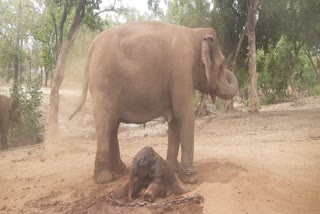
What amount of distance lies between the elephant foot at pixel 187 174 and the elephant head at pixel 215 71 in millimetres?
1345

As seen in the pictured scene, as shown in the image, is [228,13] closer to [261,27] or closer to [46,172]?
[261,27]

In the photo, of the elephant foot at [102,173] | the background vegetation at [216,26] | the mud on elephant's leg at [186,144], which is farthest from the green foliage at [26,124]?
the mud on elephant's leg at [186,144]

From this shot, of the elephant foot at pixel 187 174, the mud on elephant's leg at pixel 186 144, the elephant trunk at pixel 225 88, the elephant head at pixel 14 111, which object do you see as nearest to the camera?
the elephant foot at pixel 187 174

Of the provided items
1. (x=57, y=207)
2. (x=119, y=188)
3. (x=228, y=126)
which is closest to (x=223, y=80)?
(x=119, y=188)

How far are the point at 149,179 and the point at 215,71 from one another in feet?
7.03

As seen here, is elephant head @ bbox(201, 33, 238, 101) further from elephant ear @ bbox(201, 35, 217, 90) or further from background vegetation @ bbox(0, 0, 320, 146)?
background vegetation @ bbox(0, 0, 320, 146)

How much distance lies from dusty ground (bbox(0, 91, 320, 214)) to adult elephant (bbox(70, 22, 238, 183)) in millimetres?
647

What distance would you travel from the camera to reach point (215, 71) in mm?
6293

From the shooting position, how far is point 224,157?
7648 mm

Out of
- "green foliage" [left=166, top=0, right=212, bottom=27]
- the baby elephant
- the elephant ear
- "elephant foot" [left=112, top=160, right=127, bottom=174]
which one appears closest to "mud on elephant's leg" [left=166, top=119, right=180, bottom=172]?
"elephant foot" [left=112, top=160, right=127, bottom=174]

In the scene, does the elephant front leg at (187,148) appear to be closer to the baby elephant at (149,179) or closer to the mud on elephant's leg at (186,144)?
the mud on elephant's leg at (186,144)

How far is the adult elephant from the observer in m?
5.89

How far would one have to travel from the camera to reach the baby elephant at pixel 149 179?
5.15 meters

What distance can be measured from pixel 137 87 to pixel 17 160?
5.17 metres
